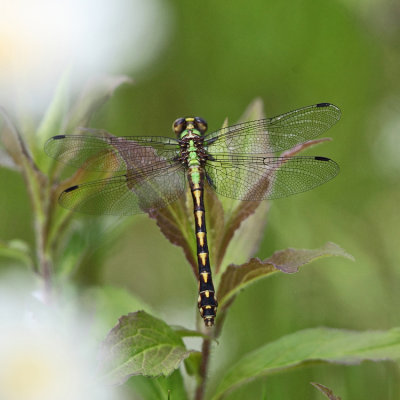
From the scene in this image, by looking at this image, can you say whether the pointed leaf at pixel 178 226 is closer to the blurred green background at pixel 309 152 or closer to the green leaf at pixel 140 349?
the green leaf at pixel 140 349

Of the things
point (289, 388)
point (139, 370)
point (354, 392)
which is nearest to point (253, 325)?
point (289, 388)

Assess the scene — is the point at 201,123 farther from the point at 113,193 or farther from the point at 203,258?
the point at 203,258

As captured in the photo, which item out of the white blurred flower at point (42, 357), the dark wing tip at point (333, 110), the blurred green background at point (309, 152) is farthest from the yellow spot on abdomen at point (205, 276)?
the dark wing tip at point (333, 110)

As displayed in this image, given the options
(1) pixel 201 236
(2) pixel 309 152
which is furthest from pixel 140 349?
Answer: (2) pixel 309 152

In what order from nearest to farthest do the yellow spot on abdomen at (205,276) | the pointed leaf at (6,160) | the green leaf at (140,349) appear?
the green leaf at (140,349) < the yellow spot on abdomen at (205,276) < the pointed leaf at (6,160)

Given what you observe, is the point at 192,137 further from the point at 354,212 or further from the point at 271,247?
the point at 354,212

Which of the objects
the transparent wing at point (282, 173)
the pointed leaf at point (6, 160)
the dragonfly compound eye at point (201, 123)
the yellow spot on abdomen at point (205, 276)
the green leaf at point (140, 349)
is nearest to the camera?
the green leaf at point (140, 349)
